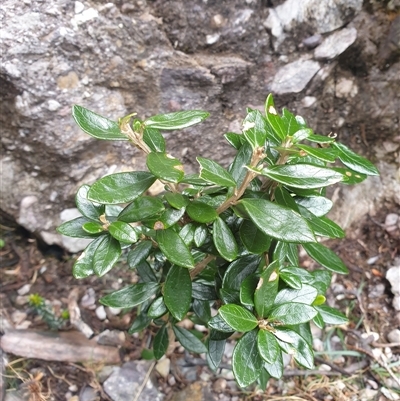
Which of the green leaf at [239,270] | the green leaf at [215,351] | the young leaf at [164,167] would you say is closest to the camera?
the young leaf at [164,167]

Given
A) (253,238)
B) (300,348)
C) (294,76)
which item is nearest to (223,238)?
(253,238)

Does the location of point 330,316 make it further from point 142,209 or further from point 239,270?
point 142,209

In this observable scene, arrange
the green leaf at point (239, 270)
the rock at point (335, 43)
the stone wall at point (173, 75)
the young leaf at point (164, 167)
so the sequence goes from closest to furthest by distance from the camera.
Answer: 1. the young leaf at point (164, 167)
2. the green leaf at point (239, 270)
3. the stone wall at point (173, 75)
4. the rock at point (335, 43)

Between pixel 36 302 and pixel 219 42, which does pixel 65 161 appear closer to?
pixel 36 302

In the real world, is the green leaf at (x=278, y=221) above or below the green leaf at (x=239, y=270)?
above

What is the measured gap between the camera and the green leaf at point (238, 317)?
0.81 m

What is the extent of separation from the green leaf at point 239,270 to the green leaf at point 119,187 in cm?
27

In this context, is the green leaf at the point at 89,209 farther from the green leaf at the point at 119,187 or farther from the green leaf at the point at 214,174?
→ the green leaf at the point at 214,174

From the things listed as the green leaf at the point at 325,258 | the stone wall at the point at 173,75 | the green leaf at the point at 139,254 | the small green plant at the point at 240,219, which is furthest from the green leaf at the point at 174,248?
A: the stone wall at the point at 173,75

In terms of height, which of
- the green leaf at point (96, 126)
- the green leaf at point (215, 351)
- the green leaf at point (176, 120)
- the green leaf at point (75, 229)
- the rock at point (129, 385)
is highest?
the green leaf at point (96, 126)

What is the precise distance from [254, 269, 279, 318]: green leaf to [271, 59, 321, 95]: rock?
909 millimetres

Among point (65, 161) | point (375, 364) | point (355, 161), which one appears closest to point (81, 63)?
point (65, 161)

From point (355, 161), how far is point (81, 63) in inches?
35.1

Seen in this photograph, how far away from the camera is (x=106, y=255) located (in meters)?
0.85
